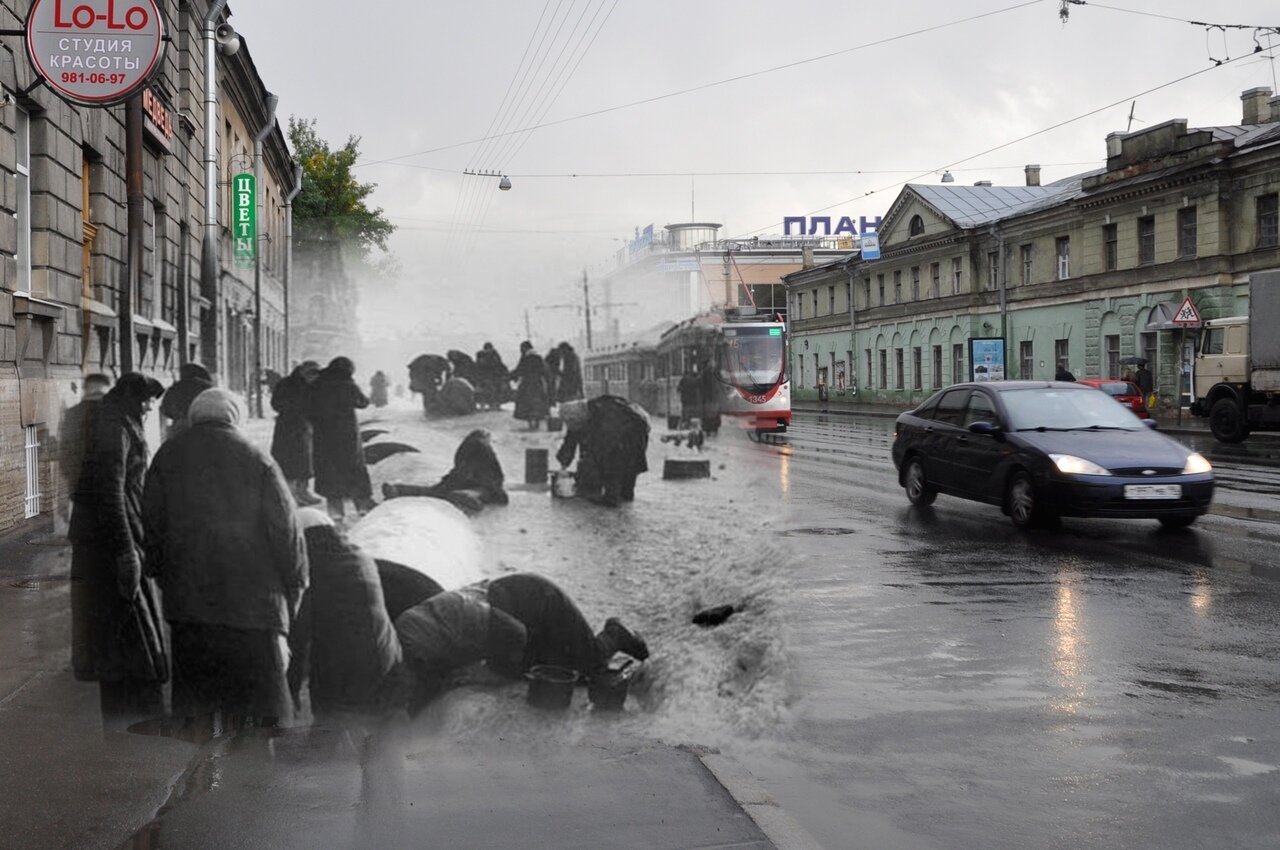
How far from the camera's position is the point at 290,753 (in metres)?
5.07

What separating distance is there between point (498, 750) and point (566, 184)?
10.1 ft

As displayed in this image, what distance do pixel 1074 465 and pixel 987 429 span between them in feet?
4.35

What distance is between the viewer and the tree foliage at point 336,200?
247 inches

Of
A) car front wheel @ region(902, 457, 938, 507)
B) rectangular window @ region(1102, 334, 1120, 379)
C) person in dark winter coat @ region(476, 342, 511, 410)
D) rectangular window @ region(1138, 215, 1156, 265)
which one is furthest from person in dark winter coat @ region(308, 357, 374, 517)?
rectangular window @ region(1102, 334, 1120, 379)

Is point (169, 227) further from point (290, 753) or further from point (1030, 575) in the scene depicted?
point (1030, 575)

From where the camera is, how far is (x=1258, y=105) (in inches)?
1690

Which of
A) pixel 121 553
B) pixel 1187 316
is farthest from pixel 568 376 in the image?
pixel 1187 316

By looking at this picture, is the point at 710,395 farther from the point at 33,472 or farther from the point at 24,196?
the point at 24,196

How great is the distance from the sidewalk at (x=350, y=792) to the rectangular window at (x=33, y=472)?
1391 mm

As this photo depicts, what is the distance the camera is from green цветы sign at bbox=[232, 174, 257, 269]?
6.27 m

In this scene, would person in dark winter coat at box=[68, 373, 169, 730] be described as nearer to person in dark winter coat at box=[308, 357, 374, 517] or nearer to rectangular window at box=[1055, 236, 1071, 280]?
person in dark winter coat at box=[308, 357, 374, 517]

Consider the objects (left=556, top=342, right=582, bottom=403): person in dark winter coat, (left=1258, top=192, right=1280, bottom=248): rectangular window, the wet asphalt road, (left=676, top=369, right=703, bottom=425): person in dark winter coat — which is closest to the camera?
the wet asphalt road

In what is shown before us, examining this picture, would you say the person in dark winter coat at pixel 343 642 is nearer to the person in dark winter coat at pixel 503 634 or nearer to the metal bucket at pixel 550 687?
the person in dark winter coat at pixel 503 634

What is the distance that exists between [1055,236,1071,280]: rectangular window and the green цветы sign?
41428 mm
